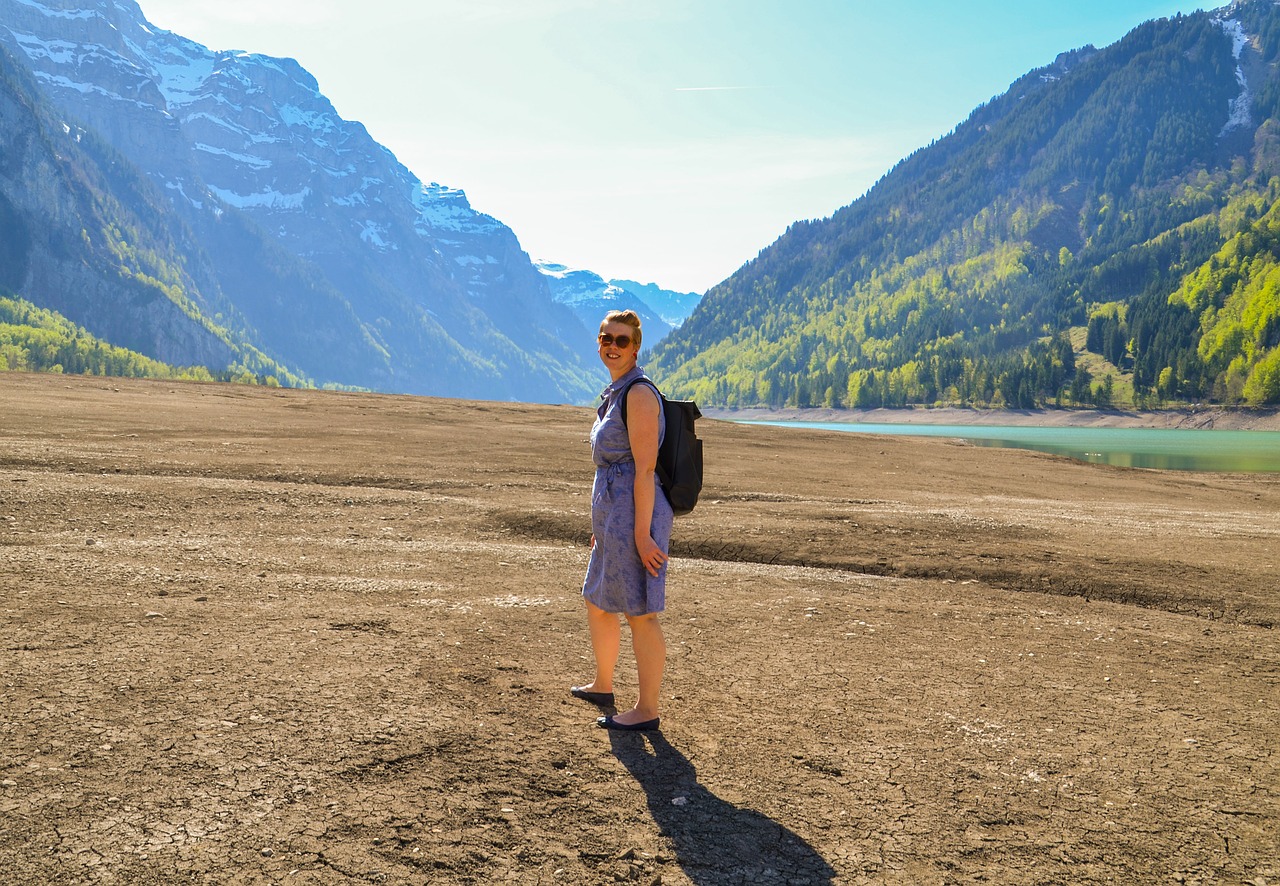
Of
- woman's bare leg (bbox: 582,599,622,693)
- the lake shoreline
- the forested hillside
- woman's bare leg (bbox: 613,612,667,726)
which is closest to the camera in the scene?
woman's bare leg (bbox: 613,612,667,726)

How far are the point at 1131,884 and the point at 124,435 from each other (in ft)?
84.8

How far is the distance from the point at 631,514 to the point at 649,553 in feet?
1.00

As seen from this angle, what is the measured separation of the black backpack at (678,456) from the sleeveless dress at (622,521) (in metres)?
0.06

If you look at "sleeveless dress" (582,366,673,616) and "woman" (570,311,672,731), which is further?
"sleeveless dress" (582,366,673,616)

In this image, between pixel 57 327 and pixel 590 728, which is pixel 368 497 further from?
pixel 57 327

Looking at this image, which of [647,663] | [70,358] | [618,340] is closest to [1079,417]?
[647,663]

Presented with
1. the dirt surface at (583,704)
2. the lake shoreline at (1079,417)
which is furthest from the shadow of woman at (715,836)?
the lake shoreline at (1079,417)

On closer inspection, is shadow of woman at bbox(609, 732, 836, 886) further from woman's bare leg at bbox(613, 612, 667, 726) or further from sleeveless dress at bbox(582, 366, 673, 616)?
sleeveless dress at bbox(582, 366, 673, 616)

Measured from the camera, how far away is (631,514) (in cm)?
586

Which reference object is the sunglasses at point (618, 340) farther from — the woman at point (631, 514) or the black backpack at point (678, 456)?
the black backpack at point (678, 456)

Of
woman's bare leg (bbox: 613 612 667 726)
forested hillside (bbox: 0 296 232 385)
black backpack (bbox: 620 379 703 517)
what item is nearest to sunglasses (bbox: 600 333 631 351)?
black backpack (bbox: 620 379 703 517)

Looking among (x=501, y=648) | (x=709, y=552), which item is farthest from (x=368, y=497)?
(x=501, y=648)

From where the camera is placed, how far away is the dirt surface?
4.52m

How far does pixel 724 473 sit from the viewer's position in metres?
26.6
